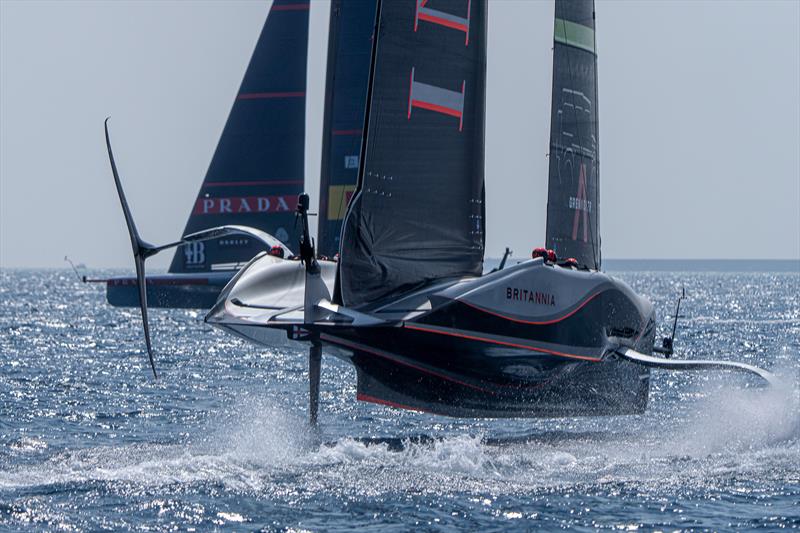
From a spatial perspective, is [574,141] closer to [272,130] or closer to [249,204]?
[272,130]

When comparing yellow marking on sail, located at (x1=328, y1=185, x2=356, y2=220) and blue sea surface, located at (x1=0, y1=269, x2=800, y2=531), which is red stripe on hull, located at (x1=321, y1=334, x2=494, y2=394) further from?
yellow marking on sail, located at (x1=328, y1=185, x2=356, y2=220)

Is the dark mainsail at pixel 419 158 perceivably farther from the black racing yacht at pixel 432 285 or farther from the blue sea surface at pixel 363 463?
the blue sea surface at pixel 363 463

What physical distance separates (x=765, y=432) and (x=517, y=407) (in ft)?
10.7

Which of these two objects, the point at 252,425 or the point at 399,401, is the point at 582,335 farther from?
the point at 252,425

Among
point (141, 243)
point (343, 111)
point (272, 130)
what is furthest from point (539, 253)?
point (272, 130)

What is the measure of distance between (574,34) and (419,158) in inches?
291

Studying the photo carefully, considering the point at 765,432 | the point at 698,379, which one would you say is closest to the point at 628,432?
the point at 765,432

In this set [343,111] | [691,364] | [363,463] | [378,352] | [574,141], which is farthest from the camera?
[343,111]

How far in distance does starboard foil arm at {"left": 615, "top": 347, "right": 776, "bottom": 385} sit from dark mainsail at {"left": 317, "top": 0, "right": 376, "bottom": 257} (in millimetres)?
10214

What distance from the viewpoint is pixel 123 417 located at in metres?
20.8

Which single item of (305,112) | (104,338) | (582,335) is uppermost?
(305,112)

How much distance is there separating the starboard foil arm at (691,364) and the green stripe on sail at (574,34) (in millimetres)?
6433

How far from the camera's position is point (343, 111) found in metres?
28.2

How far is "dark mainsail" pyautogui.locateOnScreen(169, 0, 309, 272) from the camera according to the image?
1718 inches
